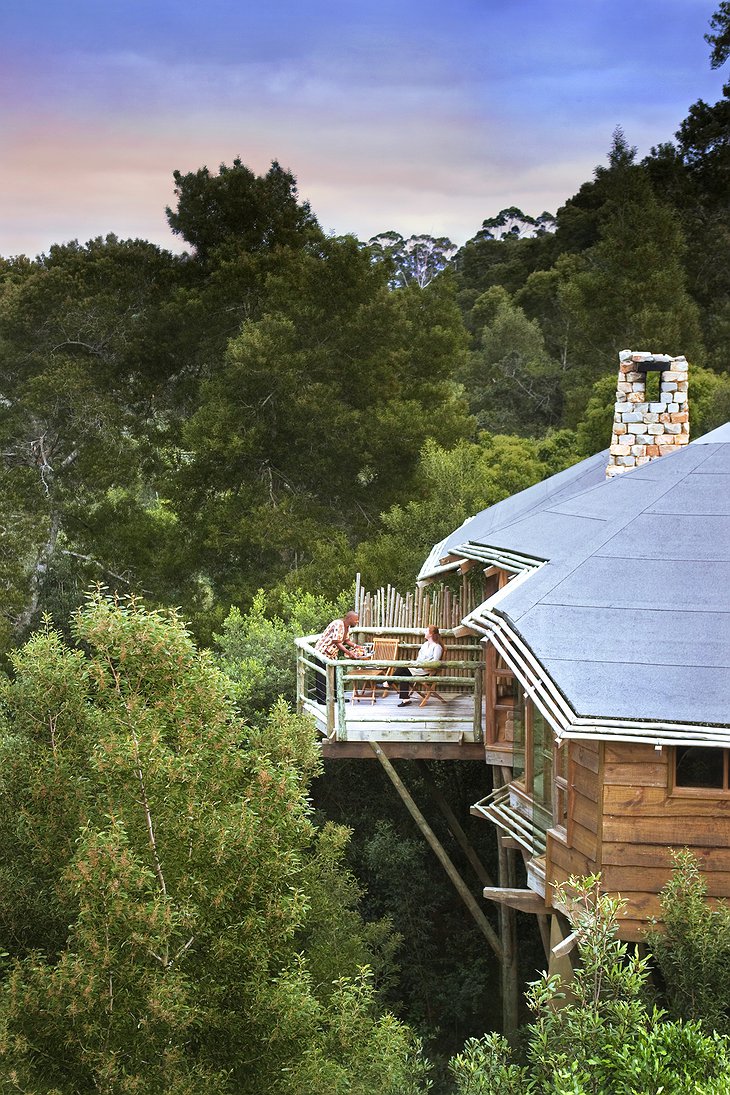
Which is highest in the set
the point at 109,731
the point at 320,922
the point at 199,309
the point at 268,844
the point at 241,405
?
the point at 199,309

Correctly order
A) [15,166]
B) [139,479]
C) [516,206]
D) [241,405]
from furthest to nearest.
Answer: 1. [516,206]
2. [15,166]
3. [139,479]
4. [241,405]

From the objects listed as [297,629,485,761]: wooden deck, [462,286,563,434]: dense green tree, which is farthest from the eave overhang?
[462,286,563,434]: dense green tree

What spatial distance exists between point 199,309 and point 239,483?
17.7 feet

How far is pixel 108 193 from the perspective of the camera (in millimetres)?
42531

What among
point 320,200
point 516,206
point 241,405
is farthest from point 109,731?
point 516,206

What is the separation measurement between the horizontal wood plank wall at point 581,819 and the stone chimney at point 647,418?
543cm

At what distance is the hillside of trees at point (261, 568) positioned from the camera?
8453 mm

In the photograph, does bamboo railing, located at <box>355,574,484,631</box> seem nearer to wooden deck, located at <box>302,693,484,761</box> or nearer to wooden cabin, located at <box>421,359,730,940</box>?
wooden deck, located at <box>302,693,484,761</box>

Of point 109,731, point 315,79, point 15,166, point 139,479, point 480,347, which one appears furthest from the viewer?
point 480,347

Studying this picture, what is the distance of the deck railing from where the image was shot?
47.8ft

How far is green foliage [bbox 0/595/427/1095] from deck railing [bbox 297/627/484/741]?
4459mm

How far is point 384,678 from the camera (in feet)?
46.2

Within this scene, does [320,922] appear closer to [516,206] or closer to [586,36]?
[586,36]

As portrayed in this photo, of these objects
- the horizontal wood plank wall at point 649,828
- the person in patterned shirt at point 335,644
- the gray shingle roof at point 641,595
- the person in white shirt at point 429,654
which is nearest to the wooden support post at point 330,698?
the person in patterned shirt at point 335,644
